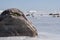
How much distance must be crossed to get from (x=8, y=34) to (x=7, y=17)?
740 millimetres

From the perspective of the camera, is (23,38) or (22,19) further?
(22,19)

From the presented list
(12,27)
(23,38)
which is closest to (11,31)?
(12,27)

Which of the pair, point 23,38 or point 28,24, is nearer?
point 23,38


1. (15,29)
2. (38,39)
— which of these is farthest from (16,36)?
(38,39)

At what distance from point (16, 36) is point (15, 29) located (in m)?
0.31

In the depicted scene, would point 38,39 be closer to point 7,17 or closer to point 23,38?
point 23,38

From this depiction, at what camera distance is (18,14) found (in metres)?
12.5

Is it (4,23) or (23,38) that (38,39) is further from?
(4,23)

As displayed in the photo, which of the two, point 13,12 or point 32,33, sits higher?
point 13,12

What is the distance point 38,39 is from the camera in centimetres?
1120

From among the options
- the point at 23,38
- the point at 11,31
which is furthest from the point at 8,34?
the point at 23,38

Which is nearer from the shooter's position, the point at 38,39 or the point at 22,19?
the point at 38,39

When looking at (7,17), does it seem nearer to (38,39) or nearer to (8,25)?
(8,25)

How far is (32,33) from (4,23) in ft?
4.25
